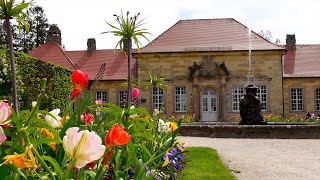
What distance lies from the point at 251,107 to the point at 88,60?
18.0 m

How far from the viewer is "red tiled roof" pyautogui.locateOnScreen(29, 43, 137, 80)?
3064 cm

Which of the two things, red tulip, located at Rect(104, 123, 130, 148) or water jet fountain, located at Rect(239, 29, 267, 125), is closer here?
red tulip, located at Rect(104, 123, 130, 148)

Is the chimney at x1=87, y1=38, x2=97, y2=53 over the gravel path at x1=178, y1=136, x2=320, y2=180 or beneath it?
over

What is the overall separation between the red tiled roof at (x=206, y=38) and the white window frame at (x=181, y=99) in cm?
257

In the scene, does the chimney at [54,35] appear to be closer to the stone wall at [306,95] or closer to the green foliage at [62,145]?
the stone wall at [306,95]

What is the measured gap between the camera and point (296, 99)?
28656 millimetres

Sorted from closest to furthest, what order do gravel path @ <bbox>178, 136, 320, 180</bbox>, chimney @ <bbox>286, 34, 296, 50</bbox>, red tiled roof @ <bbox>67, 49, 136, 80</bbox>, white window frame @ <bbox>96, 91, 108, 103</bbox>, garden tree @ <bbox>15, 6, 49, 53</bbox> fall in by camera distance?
gravel path @ <bbox>178, 136, 320, 180</bbox>, red tiled roof @ <bbox>67, 49, 136, 80</bbox>, white window frame @ <bbox>96, 91, 108, 103</bbox>, chimney @ <bbox>286, 34, 296, 50</bbox>, garden tree @ <bbox>15, 6, 49, 53</bbox>

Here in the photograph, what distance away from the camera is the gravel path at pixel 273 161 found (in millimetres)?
7391

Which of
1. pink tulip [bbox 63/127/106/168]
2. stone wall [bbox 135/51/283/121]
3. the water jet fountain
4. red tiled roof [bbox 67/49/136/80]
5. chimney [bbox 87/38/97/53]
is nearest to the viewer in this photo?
pink tulip [bbox 63/127/106/168]

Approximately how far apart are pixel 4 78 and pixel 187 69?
16926mm

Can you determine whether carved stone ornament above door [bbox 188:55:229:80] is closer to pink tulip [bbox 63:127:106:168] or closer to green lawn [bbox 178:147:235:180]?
green lawn [bbox 178:147:235:180]

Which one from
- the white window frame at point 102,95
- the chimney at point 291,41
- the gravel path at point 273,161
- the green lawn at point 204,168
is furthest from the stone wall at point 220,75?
the green lawn at point 204,168

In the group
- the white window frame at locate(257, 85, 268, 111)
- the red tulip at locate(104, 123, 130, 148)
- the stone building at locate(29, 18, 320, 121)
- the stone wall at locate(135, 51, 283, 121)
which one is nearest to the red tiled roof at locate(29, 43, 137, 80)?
the stone building at locate(29, 18, 320, 121)

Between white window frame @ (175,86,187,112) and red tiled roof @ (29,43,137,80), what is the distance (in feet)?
10.9
